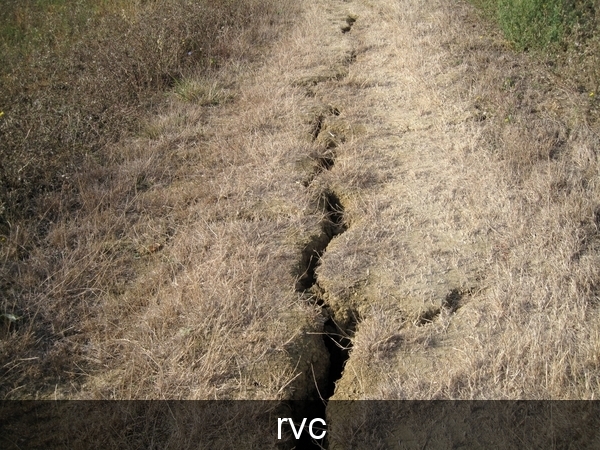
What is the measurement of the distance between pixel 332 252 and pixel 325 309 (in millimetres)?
397

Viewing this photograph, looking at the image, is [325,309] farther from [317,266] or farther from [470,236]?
[470,236]

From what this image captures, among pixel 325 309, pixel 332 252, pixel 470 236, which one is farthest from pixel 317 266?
pixel 470 236

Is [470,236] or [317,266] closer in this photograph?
[317,266]

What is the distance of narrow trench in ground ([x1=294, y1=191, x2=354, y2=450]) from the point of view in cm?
239

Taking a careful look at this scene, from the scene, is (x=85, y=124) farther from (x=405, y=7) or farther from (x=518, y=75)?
(x=405, y=7)

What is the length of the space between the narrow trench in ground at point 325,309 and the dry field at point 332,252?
0.5 inches

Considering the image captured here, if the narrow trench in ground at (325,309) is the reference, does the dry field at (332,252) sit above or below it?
above

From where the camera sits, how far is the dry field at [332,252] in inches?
94.6

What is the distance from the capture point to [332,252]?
3078mm

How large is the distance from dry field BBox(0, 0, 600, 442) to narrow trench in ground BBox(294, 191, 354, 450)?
0.04 feet

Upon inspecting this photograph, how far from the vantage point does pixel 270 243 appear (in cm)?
310

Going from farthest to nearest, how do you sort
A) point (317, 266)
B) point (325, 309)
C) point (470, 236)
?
point (470, 236) → point (317, 266) → point (325, 309)

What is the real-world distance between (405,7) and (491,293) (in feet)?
14.6

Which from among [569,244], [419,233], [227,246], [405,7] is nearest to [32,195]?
[227,246]
